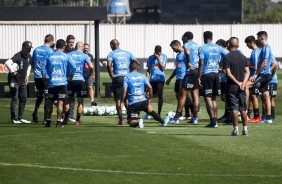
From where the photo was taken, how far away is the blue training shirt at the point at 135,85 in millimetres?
21406

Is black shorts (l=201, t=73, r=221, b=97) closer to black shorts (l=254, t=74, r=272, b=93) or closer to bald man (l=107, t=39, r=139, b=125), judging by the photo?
black shorts (l=254, t=74, r=272, b=93)

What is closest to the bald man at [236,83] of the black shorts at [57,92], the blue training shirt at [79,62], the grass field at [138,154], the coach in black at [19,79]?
the grass field at [138,154]

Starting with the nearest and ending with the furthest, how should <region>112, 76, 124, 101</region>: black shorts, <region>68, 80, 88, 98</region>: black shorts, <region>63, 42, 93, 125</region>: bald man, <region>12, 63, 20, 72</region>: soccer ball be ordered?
<region>63, 42, 93, 125</region>: bald man → <region>68, 80, 88, 98</region>: black shorts → <region>112, 76, 124, 101</region>: black shorts → <region>12, 63, 20, 72</region>: soccer ball

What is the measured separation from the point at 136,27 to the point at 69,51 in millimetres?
45136

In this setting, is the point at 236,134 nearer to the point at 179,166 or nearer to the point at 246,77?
the point at 246,77

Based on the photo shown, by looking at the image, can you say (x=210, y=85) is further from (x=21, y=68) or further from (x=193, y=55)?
(x=21, y=68)

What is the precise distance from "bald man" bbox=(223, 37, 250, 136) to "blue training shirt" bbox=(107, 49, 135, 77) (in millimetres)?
4250

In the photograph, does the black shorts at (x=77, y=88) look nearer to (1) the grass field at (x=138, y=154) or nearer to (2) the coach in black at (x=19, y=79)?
(1) the grass field at (x=138, y=154)

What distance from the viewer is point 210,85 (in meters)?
21.9

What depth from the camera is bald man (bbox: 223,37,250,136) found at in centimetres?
1939

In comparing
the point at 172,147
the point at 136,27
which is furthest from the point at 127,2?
the point at 172,147

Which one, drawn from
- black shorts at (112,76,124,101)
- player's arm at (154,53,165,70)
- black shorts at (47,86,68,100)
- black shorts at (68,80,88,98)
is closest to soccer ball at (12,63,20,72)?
black shorts at (68,80,88,98)

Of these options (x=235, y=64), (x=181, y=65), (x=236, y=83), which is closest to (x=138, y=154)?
(x=236, y=83)

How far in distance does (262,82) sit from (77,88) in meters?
4.42
